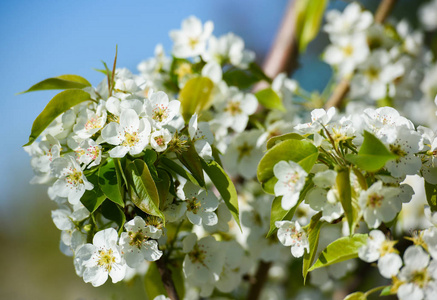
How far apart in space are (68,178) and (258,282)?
87 cm

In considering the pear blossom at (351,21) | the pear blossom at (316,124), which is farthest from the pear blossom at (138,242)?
the pear blossom at (351,21)

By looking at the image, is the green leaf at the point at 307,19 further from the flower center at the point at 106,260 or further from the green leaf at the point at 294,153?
the flower center at the point at 106,260

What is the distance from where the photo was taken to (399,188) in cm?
79

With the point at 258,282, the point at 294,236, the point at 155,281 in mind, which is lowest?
the point at 258,282

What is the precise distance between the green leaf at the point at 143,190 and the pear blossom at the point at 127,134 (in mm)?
29

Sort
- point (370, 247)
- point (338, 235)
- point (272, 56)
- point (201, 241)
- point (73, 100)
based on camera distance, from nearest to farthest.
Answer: point (370, 247) → point (73, 100) → point (201, 241) → point (338, 235) → point (272, 56)

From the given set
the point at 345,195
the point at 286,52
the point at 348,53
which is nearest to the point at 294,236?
the point at 345,195

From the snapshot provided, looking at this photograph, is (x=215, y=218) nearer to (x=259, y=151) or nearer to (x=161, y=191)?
(x=161, y=191)

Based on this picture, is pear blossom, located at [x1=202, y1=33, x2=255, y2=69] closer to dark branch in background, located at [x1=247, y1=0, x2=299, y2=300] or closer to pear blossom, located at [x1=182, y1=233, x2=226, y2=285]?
dark branch in background, located at [x1=247, y1=0, x2=299, y2=300]

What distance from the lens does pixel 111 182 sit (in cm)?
85

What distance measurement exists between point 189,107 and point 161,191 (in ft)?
1.08

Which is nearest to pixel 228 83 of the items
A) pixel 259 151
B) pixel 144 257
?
pixel 259 151

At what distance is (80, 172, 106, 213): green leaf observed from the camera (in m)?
0.86

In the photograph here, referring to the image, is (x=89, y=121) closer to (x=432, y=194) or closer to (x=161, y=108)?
(x=161, y=108)
